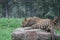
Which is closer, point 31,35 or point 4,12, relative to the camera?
point 31,35

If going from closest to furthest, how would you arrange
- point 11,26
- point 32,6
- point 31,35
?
point 31,35
point 11,26
point 32,6

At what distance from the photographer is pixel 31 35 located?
195 inches

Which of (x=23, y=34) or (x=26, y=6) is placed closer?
(x=23, y=34)

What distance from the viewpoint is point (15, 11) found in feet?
39.8

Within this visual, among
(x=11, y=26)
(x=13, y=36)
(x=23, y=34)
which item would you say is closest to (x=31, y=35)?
(x=23, y=34)

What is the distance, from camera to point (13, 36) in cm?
525

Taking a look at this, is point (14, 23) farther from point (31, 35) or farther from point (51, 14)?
point (31, 35)

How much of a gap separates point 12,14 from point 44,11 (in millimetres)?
1671

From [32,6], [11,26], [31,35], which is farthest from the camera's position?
[32,6]

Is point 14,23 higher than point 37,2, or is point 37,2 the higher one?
point 37,2

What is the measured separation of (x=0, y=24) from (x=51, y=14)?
3355 millimetres

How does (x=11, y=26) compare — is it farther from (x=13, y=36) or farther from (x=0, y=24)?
→ (x=13, y=36)

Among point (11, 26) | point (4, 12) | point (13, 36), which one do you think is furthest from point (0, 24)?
point (13, 36)

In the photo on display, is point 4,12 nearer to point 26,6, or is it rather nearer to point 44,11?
point 26,6
